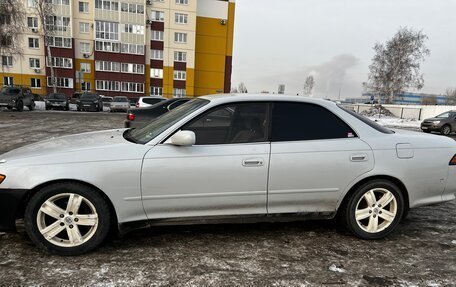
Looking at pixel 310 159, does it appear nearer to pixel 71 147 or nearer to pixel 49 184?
pixel 71 147

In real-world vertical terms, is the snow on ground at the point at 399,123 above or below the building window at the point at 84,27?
below

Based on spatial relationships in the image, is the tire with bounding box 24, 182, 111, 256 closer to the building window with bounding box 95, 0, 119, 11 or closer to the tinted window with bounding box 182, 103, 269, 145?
the tinted window with bounding box 182, 103, 269, 145

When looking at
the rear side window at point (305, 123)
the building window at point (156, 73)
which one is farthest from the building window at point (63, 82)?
the rear side window at point (305, 123)

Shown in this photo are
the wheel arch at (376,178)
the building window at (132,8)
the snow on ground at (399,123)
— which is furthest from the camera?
the building window at (132,8)

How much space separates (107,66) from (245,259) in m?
48.7

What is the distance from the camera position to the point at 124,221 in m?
3.21

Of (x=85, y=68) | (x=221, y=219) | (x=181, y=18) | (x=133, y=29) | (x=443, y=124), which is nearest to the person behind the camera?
(x=221, y=219)

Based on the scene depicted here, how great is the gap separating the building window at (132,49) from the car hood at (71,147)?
47.1 m

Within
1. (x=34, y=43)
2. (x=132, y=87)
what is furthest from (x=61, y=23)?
(x=132, y=87)

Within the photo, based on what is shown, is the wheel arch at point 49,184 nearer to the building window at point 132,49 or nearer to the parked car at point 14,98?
the parked car at point 14,98

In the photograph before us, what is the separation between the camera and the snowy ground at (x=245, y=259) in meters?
2.84

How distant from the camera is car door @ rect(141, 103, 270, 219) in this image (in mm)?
3189

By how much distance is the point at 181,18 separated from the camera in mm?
49250

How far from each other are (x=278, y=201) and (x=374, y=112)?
40.2 metres
